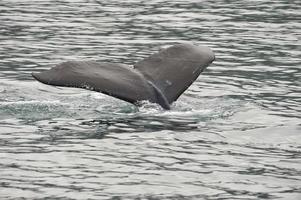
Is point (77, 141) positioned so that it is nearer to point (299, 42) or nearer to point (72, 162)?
point (72, 162)

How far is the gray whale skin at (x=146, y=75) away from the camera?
1159 centimetres

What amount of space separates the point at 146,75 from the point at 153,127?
761 millimetres

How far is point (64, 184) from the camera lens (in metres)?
9.55

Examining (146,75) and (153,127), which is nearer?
(153,127)

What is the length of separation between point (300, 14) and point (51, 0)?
7.68 m

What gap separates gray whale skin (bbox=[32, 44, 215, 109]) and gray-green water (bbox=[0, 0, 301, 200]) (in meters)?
0.29

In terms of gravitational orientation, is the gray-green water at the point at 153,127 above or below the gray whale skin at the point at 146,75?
below

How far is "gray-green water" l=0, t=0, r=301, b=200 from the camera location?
967 cm

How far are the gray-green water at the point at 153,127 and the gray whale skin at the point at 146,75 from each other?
0.29 metres

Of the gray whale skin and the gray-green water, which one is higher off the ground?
the gray whale skin

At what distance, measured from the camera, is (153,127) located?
12.2 m

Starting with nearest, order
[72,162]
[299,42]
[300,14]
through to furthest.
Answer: [72,162] < [299,42] < [300,14]

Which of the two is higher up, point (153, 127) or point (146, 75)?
point (146, 75)

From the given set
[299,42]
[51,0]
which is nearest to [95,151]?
[299,42]
